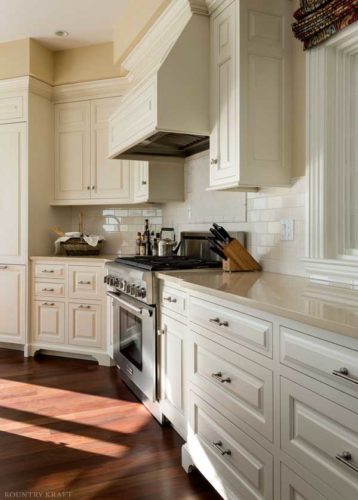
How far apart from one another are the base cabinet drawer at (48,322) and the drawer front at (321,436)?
2935 mm

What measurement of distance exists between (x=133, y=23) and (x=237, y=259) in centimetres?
208

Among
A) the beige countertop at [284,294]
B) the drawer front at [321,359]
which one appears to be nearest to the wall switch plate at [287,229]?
the beige countertop at [284,294]

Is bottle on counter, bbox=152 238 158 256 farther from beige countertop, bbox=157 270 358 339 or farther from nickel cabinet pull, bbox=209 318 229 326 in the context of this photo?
nickel cabinet pull, bbox=209 318 229 326

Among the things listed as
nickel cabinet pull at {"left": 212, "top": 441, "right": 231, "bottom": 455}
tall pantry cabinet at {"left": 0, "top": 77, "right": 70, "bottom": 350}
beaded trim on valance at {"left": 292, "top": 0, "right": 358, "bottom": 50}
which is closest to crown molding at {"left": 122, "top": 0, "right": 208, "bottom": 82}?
beaded trim on valance at {"left": 292, "top": 0, "right": 358, "bottom": 50}

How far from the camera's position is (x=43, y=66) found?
13.5 feet

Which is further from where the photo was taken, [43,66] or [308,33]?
[43,66]

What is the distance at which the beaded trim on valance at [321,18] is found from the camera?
187 cm

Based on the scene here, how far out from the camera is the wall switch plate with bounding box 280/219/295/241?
92.7 inches

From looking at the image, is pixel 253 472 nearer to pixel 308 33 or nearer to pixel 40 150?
pixel 308 33

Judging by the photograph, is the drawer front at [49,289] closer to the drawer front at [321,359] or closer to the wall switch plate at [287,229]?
the wall switch plate at [287,229]

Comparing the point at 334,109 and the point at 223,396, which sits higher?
the point at 334,109

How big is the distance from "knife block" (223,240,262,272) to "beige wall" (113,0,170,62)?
164 centimetres

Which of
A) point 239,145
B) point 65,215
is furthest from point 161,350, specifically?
point 65,215

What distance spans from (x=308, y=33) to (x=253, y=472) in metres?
2.00
